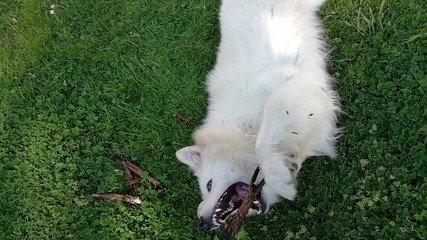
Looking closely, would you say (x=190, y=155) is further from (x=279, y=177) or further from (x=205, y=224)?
(x=279, y=177)

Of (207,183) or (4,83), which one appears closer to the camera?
(207,183)

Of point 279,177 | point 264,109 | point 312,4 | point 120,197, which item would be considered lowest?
point 120,197

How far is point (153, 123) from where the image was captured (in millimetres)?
5758

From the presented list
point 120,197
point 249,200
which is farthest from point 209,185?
point 120,197

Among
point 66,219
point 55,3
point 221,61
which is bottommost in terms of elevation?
point 66,219

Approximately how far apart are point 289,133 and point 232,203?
Result: 73cm

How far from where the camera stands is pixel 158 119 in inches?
226

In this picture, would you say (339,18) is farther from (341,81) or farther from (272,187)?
(272,187)

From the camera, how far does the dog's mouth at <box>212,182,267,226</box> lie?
477 centimetres

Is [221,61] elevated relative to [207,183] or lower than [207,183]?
elevated

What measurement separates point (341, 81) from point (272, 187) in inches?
49.7

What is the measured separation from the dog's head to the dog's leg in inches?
10.0

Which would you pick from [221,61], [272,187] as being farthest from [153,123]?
[272,187]

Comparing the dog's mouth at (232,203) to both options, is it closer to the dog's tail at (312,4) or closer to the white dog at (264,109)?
the white dog at (264,109)
